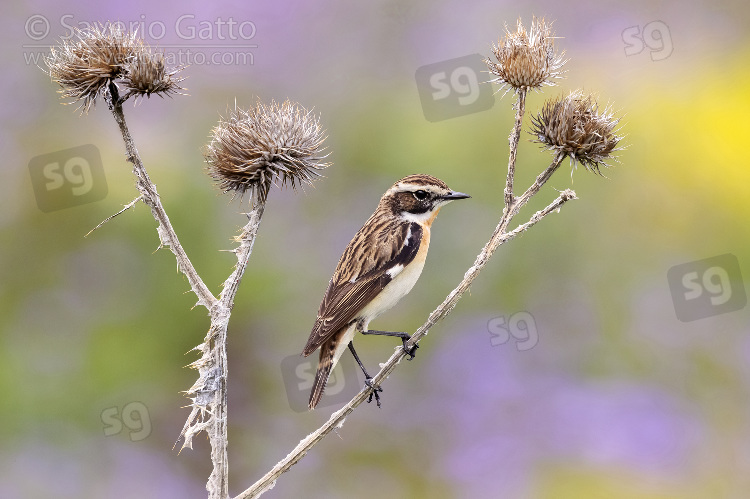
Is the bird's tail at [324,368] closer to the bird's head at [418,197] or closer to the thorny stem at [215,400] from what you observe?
the thorny stem at [215,400]

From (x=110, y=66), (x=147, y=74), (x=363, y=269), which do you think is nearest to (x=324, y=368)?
(x=363, y=269)

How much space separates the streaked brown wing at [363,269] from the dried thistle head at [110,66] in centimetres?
109

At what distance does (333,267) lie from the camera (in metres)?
6.13

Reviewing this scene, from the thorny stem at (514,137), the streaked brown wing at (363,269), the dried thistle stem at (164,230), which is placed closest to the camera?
the dried thistle stem at (164,230)

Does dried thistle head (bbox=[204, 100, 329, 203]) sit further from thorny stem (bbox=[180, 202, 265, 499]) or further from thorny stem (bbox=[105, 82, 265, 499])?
thorny stem (bbox=[180, 202, 265, 499])

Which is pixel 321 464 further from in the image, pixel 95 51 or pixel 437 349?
pixel 95 51

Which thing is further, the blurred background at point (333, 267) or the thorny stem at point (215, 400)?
the blurred background at point (333, 267)

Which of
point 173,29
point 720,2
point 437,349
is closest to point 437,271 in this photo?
point 437,349

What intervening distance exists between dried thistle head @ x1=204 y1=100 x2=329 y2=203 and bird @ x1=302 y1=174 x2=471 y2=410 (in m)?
0.51

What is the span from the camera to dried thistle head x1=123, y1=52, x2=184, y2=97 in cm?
340

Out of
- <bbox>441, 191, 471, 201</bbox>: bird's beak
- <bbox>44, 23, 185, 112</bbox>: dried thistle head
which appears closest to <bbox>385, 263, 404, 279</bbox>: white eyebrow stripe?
<bbox>441, 191, 471, 201</bbox>: bird's beak

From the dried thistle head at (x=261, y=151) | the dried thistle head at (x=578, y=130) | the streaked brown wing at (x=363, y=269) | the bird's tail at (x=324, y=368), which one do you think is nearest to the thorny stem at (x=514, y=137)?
the dried thistle head at (x=578, y=130)

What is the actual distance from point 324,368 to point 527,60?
1543mm

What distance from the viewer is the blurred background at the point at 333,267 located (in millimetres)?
5836
